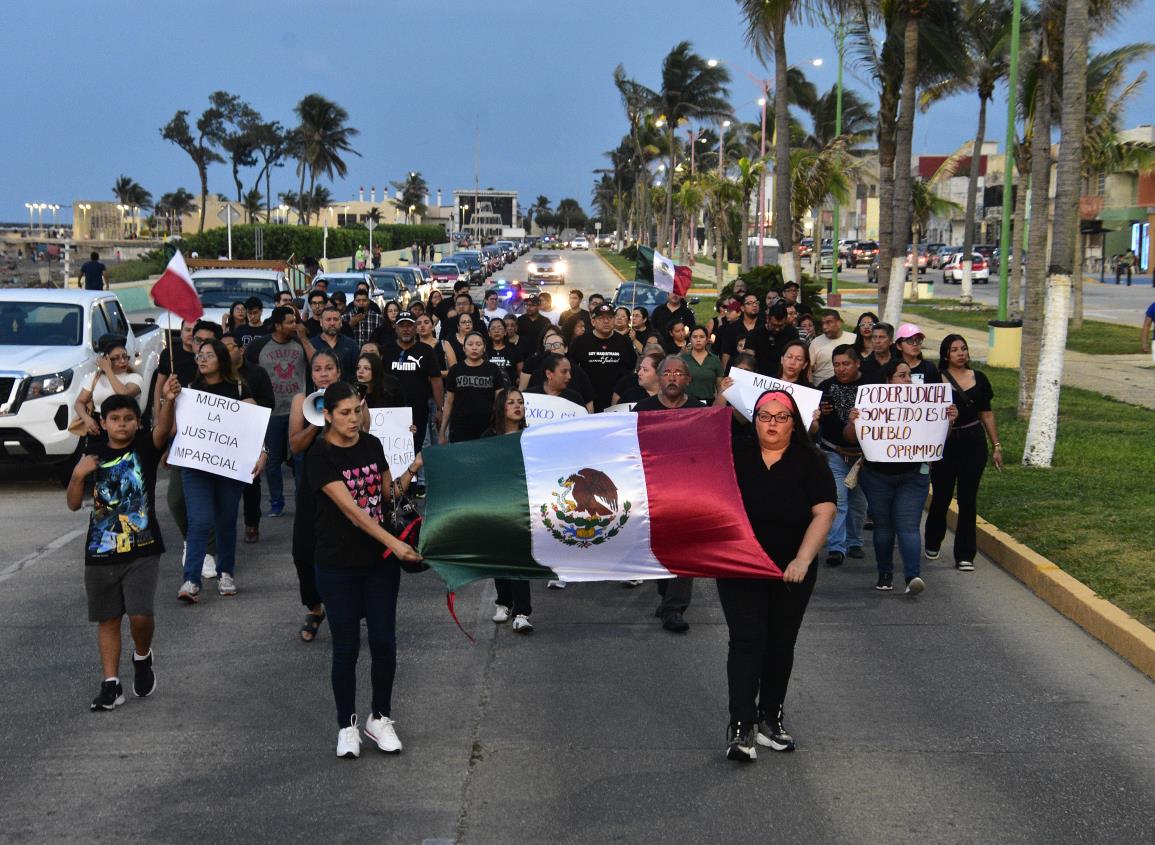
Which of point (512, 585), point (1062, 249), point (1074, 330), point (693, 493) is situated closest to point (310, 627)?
point (512, 585)

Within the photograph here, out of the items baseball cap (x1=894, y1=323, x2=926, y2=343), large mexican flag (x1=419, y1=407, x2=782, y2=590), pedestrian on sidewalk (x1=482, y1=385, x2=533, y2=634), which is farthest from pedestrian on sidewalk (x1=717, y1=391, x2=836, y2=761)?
baseball cap (x1=894, y1=323, x2=926, y2=343)

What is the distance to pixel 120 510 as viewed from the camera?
7.30 meters

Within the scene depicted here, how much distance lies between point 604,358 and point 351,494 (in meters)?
7.30

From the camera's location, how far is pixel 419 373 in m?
13.0

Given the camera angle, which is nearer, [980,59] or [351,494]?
[351,494]

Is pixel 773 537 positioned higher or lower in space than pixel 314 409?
lower

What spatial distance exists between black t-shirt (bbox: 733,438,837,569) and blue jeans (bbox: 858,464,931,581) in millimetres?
3486

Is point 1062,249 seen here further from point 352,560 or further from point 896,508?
point 352,560

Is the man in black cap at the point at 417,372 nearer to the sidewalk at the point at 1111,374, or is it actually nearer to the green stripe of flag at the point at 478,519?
the green stripe of flag at the point at 478,519

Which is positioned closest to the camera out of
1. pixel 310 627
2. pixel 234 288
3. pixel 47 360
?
pixel 310 627

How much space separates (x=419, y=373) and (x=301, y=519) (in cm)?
515

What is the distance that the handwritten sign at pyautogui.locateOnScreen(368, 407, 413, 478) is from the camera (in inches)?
395

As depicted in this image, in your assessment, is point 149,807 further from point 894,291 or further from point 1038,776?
point 894,291

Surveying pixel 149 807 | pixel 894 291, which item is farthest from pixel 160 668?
pixel 894 291
